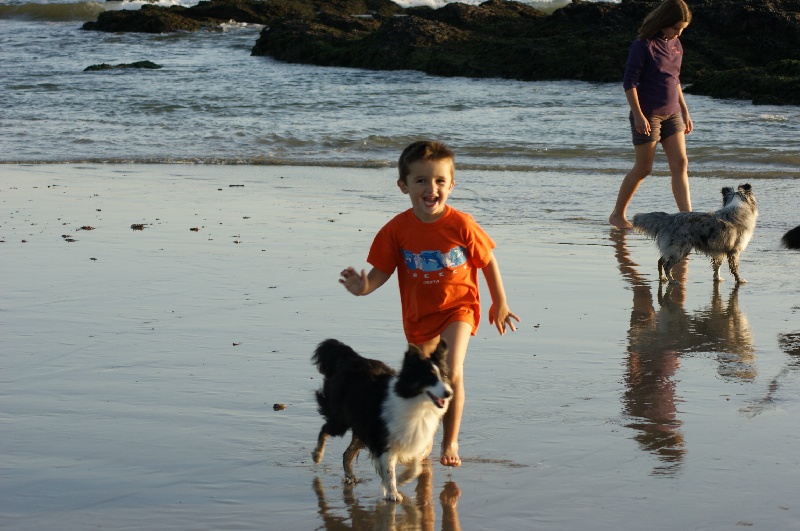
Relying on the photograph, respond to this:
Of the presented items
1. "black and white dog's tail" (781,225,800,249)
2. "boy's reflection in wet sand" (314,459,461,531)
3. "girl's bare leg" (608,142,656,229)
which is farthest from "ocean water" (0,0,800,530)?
"black and white dog's tail" (781,225,800,249)

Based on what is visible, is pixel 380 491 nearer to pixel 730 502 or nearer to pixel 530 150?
pixel 730 502

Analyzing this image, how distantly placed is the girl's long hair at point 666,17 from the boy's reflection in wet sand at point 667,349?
7.69 ft

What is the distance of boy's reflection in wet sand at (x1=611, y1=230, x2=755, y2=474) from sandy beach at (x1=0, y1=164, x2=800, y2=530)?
21 millimetres

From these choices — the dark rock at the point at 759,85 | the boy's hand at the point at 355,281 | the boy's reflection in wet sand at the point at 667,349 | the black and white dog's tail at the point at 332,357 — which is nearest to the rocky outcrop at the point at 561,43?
the dark rock at the point at 759,85

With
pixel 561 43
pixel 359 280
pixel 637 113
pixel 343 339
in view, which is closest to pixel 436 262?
pixel 359 280

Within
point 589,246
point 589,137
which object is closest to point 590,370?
point 589,246

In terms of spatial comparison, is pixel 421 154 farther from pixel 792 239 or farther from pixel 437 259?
pixel 792 239

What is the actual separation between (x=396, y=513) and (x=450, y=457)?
413 millimetres

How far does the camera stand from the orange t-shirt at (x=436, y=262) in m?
4.18

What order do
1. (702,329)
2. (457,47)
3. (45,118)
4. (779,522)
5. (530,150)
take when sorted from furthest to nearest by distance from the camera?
(457,47) → (45,118) → (530,150) → (702,329) → (779,522)

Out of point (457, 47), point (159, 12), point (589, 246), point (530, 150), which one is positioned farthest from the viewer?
point (159, 12)

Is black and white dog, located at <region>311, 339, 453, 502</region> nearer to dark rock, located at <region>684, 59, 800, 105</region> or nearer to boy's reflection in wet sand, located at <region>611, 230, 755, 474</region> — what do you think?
boy's reflection in wet sand, located at <region>611, 230, 755, 474</region>

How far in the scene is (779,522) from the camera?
3467 millimetres

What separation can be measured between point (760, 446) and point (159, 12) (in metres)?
41.8
